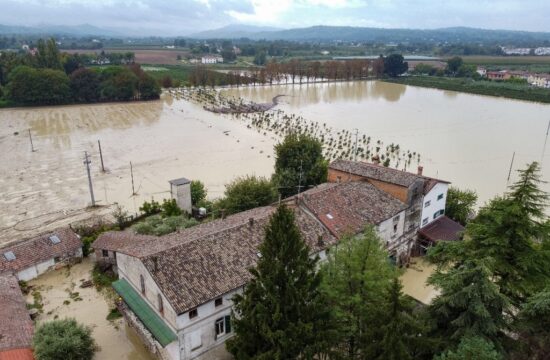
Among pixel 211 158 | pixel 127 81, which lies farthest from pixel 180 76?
pixel 211 158

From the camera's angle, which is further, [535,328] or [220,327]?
[220,327]

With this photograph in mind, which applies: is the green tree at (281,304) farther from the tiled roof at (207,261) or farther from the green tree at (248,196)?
the green tree at (248,196)

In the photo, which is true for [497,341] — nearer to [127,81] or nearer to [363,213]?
[363,213]

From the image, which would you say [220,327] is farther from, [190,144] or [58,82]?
[58,82]

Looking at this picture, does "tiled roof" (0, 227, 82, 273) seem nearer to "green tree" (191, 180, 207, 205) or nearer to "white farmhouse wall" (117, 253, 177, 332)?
"white farmhouse wall" (117, 253, 177, 332)

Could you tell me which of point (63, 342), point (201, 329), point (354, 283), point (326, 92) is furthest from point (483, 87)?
point (63, 342)

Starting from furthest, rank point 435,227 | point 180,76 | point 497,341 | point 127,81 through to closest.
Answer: point 180,76
point 127,81
point 435,227
point 497,341

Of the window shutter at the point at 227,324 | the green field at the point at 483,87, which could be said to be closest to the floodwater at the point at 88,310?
the window shutter at the point at 227,324
